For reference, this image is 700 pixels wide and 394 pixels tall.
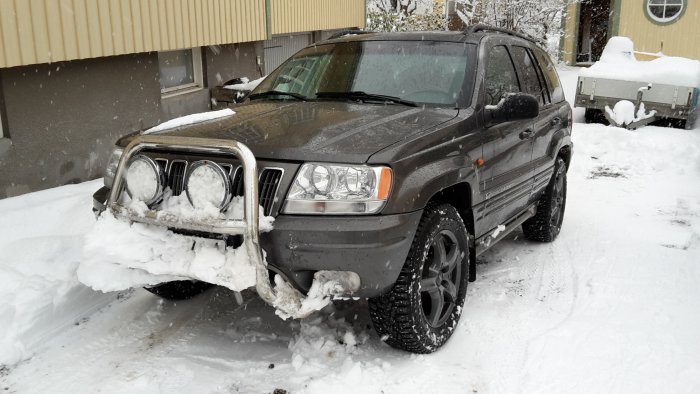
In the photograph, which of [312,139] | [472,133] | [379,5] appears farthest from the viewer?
[379,5]

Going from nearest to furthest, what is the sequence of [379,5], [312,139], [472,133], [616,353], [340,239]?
1. [340,239]
2. [312,139]
3. [616,353]
4. [472,133]
5. [379,5]

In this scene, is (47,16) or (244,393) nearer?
(244,393)

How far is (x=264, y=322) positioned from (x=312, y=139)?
1.40m

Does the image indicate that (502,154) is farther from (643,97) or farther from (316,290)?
(643,97)

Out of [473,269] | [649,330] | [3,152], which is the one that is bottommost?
[649,330]

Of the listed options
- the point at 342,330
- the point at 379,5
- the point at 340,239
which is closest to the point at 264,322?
the point at 342,330

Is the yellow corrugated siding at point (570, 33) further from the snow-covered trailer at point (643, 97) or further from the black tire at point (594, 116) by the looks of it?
the snow-covered trailer at point (643, 97)

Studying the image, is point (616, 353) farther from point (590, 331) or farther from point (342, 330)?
point (342, 330)

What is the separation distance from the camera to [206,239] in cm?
325

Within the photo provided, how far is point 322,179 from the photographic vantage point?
3.20m

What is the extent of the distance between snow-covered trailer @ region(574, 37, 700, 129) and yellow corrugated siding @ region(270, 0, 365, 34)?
5.46 meters

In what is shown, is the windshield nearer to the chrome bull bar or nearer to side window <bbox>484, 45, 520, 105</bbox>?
side window <bbox>484, 45, 520, 105</bbox>

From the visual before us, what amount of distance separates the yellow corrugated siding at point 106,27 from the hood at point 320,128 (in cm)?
272

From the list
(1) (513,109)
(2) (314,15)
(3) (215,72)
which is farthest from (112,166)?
(2) (314,15)
